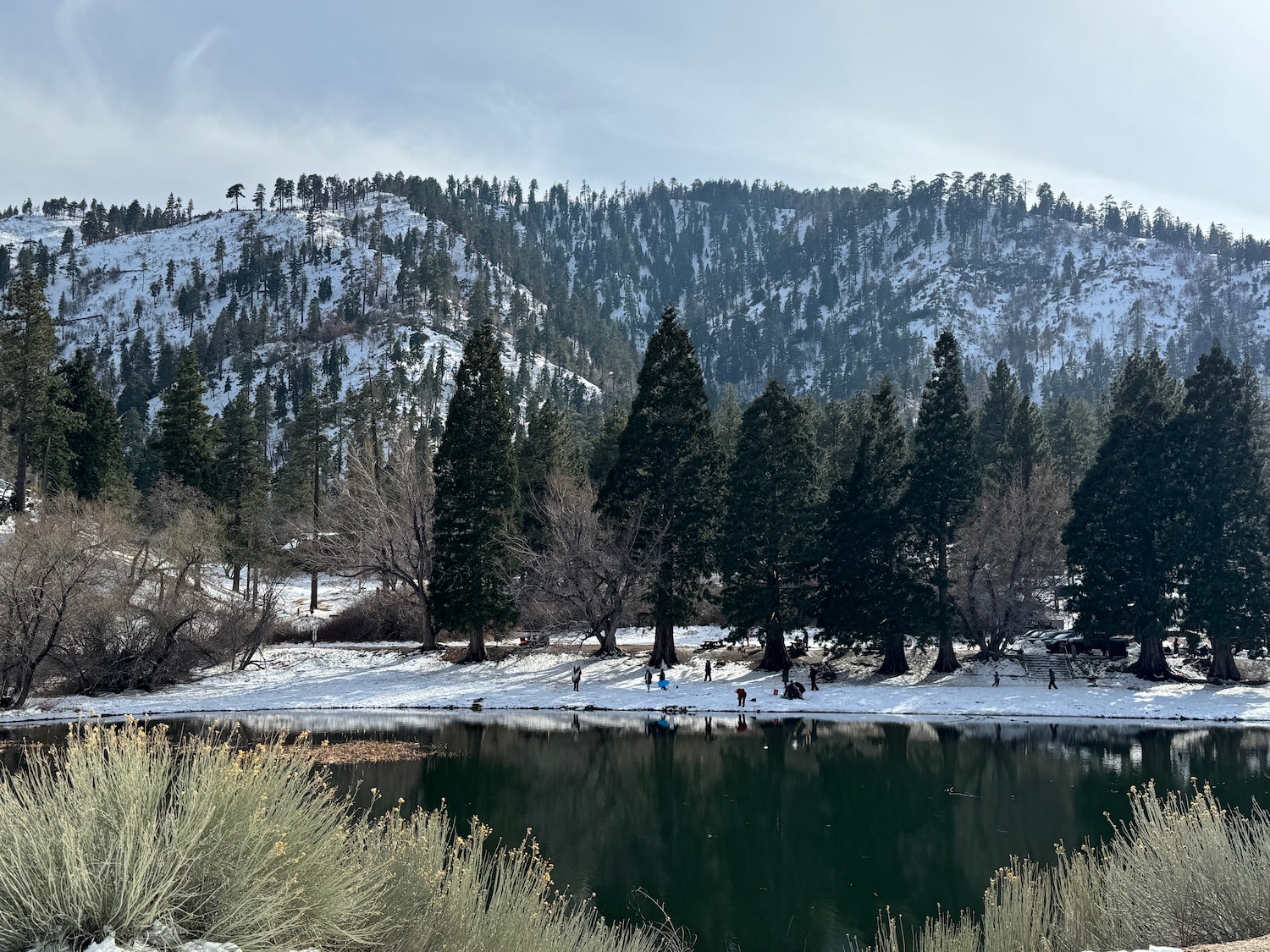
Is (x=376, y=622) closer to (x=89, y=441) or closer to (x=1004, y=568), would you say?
(x=89, y=441)

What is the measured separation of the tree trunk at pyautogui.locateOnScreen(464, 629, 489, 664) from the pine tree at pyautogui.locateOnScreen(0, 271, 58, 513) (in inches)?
1171

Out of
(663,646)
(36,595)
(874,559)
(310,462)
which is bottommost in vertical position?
(663,646)

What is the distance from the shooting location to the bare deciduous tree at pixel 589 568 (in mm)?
44906

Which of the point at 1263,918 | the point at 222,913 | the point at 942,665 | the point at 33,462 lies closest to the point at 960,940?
the point at 1263,918

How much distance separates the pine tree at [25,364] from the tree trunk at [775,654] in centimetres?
4375

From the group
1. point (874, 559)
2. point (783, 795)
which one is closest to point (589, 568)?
point (874, 559)

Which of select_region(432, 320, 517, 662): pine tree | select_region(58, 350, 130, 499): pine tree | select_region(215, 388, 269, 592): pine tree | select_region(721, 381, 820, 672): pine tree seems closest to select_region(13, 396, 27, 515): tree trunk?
select_region(58, 350, 130, 499): pine tree

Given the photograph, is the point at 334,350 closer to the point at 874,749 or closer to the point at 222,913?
the point at 874,749

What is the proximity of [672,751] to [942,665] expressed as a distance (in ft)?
65.6

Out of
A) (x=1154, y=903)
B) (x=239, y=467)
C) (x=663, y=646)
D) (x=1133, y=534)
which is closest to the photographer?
(x=1154, y=903)

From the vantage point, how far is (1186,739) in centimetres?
3072

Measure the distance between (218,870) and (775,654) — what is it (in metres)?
40.0

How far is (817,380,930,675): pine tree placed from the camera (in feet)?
141

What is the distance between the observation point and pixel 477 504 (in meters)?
47.1
